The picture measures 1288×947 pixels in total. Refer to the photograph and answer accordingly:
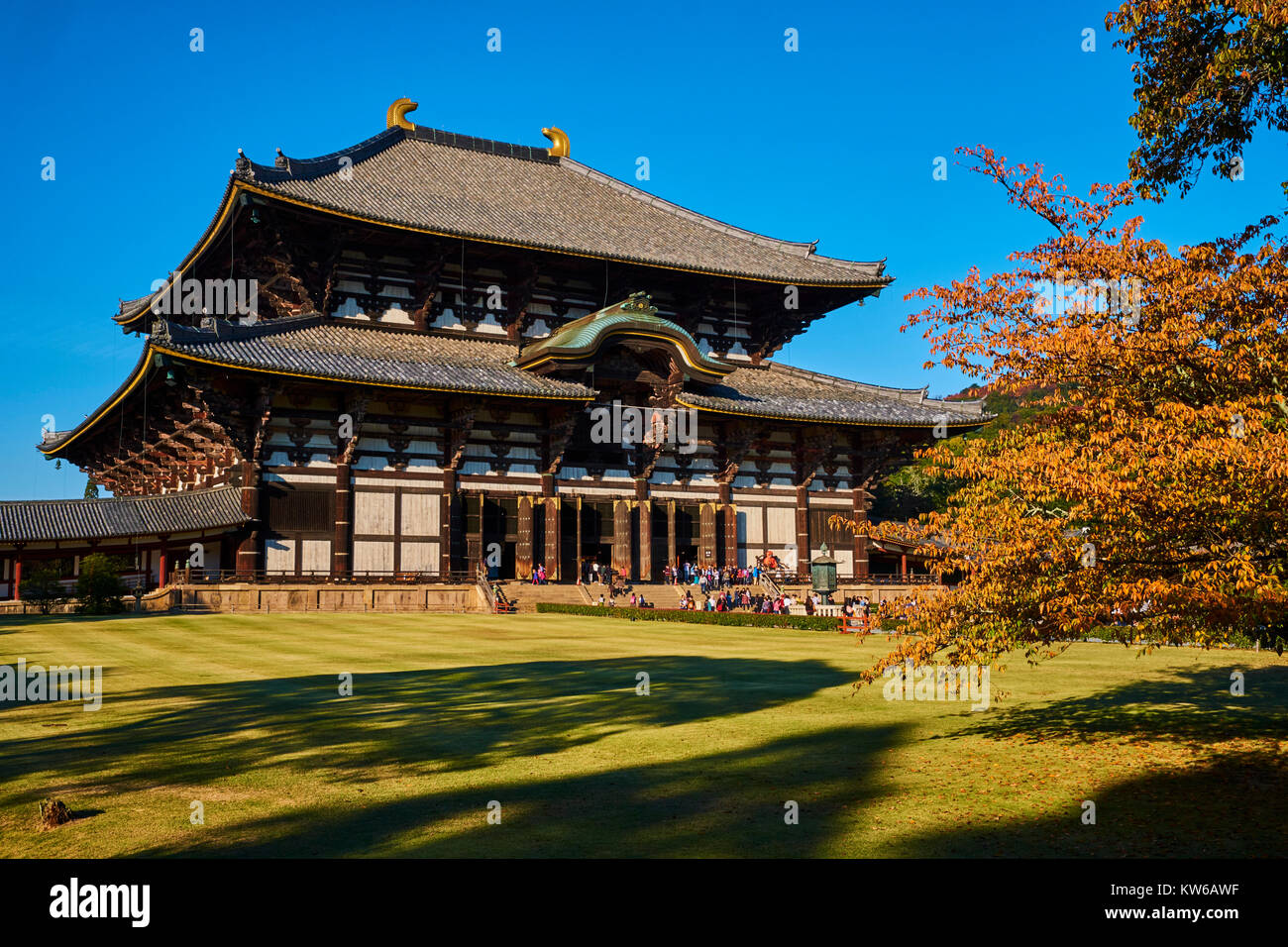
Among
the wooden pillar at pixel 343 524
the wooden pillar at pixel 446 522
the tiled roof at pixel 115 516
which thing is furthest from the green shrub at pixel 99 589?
the wooden pillar at pixel 446 522

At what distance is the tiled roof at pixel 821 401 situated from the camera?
44.3m

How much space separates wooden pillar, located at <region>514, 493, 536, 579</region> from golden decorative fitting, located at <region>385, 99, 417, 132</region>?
23.7 metres

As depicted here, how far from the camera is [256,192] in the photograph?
36812 mm

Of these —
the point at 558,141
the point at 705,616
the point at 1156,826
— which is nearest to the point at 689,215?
the point at 558,141

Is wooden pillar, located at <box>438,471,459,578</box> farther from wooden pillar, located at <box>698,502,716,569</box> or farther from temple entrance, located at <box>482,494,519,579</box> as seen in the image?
wooden pillar, located at <box>698,502,716,569</box>

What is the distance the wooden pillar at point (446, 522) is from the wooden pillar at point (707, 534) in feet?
38.1

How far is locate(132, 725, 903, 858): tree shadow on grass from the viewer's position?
8.02 m

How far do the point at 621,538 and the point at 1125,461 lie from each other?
34793 mm

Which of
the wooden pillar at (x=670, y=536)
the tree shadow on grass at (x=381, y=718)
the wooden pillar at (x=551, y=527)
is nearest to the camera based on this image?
the tree shadow on grass at (x=381, y=718)

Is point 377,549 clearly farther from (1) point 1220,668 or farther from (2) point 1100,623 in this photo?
(2) point 1100,623

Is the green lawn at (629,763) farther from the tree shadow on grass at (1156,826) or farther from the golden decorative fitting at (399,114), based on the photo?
the golden decorative fitting at (399,114)

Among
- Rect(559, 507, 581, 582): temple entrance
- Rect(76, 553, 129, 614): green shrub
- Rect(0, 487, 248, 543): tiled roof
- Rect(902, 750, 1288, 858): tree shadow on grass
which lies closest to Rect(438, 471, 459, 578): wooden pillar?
Rect(559, 507, 581, 582): temple entrance

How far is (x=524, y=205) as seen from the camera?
49.2 m

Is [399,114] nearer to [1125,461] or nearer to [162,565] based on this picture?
[162,565]
